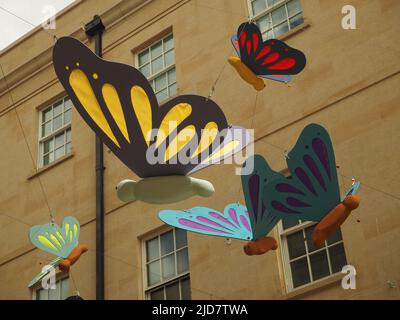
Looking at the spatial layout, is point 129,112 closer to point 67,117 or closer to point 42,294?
point 42,294

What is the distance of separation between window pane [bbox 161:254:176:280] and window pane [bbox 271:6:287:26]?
4.38 meters

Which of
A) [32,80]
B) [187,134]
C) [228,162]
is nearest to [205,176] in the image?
[228,162]

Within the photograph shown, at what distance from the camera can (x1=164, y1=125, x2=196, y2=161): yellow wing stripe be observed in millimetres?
10664

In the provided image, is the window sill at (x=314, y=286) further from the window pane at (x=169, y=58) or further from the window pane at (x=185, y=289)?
the window pane at (x=169, y=58)

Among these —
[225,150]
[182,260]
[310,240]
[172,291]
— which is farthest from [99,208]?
[225,150]

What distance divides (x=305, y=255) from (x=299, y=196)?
3097 mm

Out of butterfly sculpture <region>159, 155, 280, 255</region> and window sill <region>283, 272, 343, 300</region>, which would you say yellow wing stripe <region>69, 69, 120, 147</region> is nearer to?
butterfly sculpture <region>159, 155, 280, 255</region>

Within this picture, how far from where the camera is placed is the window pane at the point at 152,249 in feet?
50.3

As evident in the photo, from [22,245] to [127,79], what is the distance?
7.33 meters

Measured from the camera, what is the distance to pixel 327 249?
13.2 m

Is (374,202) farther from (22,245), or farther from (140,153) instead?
(22,245)

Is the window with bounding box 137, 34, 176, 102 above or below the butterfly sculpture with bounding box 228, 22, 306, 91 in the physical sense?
above

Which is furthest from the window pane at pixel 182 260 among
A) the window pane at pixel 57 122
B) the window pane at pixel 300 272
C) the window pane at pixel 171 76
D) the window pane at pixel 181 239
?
the window pane at pixel 57 122

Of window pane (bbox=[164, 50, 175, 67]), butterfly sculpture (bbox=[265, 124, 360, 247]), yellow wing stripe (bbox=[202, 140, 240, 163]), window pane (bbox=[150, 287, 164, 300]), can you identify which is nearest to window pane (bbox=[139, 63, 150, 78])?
window pane (bbox=[164, 50, 175, 67])
